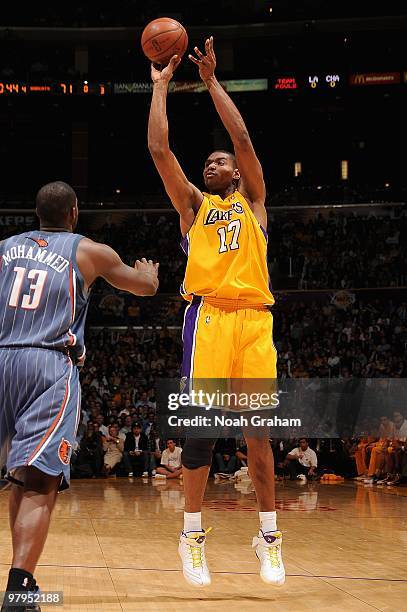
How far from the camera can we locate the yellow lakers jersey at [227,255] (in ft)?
15.1

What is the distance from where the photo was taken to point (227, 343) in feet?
14.9

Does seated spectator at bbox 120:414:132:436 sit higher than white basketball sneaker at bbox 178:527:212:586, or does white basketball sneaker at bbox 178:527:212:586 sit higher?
white basketball sneaker at bbox 178:527:212:586

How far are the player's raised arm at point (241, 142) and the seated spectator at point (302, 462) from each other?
10.4 m

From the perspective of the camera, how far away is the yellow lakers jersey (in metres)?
4.62

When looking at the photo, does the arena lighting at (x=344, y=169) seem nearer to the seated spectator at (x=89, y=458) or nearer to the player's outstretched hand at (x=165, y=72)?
the seated spectator at (x=89, y=458)

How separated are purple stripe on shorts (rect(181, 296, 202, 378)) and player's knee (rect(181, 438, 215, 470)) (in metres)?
0.39

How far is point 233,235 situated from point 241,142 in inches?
22.9

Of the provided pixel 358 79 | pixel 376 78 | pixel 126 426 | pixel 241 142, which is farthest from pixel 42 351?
pixel 376 78

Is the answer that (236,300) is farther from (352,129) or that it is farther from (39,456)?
(352,129)

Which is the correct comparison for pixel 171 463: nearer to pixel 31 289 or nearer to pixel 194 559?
pixel 194 559

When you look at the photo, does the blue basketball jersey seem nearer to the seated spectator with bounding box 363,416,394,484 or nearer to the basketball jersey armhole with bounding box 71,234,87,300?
the basketball jersey armhole with bounding box 71,234,87,300

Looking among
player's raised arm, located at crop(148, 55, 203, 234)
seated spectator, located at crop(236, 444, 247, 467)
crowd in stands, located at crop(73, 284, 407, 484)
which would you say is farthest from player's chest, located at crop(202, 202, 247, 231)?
seated spectator, located at crop(236, 444, 247, 467)

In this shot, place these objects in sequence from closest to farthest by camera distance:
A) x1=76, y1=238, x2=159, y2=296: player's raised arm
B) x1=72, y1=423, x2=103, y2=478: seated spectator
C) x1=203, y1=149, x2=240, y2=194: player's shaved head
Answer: x1=76, y1=238, x2=159, y2=296: player's raised arm, x1=203, y1=149, x2=240, y2=194: player's shaved head, x1=72, y1=423, x2=103, y2=478: seated spectator

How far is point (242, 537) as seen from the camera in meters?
6.55
